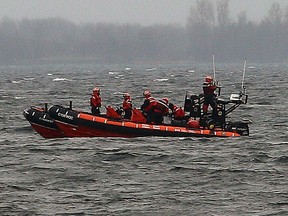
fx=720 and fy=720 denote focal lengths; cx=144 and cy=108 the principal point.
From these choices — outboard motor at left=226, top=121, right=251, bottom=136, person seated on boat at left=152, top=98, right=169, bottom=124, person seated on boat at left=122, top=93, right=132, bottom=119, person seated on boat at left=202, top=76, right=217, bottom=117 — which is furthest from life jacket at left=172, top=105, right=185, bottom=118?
outboard motor at left=226, top=121, right=251, bottom=136

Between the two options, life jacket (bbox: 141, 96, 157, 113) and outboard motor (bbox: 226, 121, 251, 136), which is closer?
life jacket (bbox: 141, 96, 157, 113)

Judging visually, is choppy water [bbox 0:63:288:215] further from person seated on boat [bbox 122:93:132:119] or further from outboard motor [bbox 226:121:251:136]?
person seated on boat [bbox 122:93:132:119]

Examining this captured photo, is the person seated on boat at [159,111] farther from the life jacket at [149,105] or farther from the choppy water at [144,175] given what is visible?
the choppy water at [144,175]

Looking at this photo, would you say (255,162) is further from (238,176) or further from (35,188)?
(35,188)

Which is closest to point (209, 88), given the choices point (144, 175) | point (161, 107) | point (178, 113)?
point (178, 113)

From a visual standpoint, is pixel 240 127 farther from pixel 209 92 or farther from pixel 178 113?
pixel 178 113

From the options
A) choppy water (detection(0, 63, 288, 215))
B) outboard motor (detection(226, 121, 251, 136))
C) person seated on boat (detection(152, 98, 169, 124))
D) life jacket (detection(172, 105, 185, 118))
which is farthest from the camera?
outboard motor (detection(226, 121, 251, 136))

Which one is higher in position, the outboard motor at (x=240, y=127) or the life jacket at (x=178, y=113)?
the life jacket at (x=178, y=113)

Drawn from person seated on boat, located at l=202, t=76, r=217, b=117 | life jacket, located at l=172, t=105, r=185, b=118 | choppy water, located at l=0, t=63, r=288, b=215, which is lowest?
choppy water, located at l=0, t=63, r=288, b=215

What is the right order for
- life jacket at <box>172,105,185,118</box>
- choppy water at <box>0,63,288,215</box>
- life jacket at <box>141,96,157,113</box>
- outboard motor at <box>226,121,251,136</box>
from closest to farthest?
choppy water at <box>0,63,288,215</box>
life jacket at <box>141,96,157,113</box>
life jacket at <box>172,105,185,118</box>
outboard motor at <box>226,121,251,136</box>

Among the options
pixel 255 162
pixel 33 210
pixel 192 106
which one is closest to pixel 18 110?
pixel 192 106

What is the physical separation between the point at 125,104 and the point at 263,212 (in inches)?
435

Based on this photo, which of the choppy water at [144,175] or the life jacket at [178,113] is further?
the life jacket at [178,113]

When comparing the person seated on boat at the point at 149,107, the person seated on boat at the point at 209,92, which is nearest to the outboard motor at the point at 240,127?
the person seated on boat at the point at 209,92
